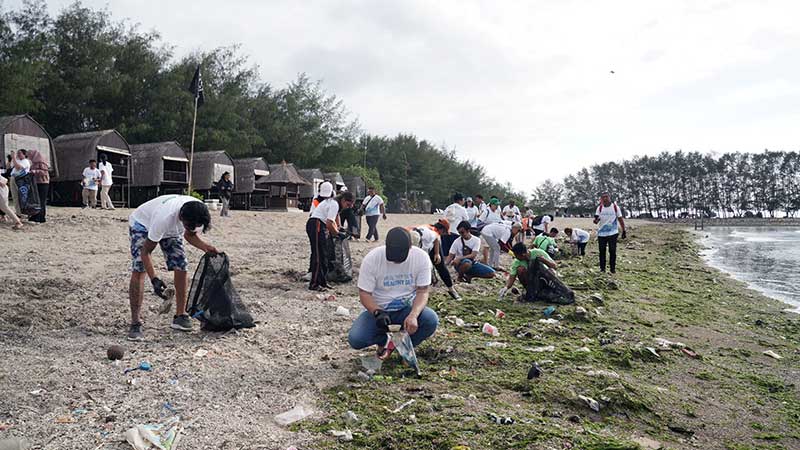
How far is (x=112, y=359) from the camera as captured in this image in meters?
4.36

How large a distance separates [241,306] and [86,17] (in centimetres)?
3029

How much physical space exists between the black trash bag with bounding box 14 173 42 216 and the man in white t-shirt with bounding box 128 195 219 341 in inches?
305

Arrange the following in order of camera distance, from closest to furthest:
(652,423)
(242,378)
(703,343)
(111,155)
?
1. (652,423)
2. (242,378)
3. (703,343)
4. (111,155)

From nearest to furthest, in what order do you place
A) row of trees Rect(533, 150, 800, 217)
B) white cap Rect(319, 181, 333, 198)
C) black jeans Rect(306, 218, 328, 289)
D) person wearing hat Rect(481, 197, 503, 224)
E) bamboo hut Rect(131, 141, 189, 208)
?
black jeans Rect(306, 218, 328, 289)
white cap Rect(319, 181, 333, 198)
person wearing hat Rect(481, 197, 503, 224)
bamboo hut Rect(131, 141, 189, 208)
row of trees Rect(533, 150, 800, 217)

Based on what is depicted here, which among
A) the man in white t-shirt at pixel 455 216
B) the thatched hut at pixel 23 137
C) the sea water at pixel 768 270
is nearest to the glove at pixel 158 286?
the man in white t-shirt at pixel 455 216

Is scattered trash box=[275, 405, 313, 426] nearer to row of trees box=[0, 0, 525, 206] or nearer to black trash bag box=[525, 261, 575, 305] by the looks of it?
black trash bag box=[525, 261, 575, 305]

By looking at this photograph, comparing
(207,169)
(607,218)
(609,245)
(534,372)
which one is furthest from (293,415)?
(207,169)

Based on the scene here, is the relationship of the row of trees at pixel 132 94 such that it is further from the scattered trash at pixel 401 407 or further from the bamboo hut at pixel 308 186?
the scattered trash at pixel 401 407

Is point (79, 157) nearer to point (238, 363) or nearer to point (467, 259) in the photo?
point (467, 259)

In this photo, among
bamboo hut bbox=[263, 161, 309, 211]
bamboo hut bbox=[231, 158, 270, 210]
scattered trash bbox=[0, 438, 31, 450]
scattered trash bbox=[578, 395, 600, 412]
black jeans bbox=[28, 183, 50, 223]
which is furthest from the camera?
bamboo hut bbox=[231, 158, 270, 210]

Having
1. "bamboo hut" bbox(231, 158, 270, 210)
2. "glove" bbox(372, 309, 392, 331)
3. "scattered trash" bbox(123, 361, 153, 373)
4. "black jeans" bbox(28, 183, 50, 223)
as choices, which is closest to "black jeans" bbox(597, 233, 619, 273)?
"glove" bbox(372, 309, 392, 331)

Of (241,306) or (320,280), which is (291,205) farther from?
(241,306)

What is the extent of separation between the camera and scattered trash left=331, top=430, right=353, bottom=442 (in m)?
3.27

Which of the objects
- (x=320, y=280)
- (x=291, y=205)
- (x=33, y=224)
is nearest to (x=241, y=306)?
(x=320, y=280)
